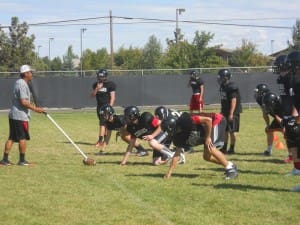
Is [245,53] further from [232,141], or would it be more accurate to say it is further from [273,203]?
[273,203]

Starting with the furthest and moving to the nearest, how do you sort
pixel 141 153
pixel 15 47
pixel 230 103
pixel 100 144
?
pixel 15 47
pixel 100 144
pixel 230 103
pixel 141 153

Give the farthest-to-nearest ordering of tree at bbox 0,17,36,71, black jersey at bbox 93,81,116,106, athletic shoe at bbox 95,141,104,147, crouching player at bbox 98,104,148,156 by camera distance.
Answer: tree at bbox 0,17,36,71 → black jersey at bbox 93,81,116,106 → athletic shoe at bbox 95,141,104,147 → crouching player at bbox 98,104,148,156

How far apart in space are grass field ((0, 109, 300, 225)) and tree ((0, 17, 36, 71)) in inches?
1276

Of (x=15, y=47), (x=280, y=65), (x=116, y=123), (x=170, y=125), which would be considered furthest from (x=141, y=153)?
(x=15, y=47)

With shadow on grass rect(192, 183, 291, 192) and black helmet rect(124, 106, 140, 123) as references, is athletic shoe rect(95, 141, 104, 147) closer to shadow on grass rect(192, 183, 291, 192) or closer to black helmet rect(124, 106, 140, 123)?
black helmet rect(124, 106, 140, 123)

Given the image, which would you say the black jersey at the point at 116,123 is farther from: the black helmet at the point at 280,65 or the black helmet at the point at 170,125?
the black helmet at the point at 280,65

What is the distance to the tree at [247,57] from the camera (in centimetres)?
6950

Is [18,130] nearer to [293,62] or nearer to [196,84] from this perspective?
[293,62]

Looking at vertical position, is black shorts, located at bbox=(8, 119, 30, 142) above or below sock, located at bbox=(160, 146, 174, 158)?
above

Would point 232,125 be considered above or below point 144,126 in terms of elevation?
below

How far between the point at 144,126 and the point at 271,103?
101 inches

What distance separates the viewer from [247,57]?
69.9m

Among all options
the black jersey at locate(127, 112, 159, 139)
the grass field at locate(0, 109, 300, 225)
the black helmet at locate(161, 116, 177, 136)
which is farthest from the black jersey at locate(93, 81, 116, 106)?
the black helmet at locate(161, 116, 177, 136)

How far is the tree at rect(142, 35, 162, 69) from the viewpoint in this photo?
83.7m
